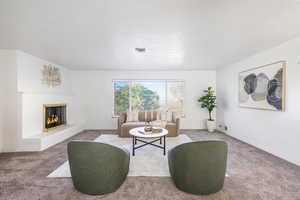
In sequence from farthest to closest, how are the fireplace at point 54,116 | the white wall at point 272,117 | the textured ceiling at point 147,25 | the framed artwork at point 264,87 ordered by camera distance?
the fireplace at point 54,116 → the framed artwork at point 264,87 → the white wall at point 272,117 → the textured ceiling at point 147,25

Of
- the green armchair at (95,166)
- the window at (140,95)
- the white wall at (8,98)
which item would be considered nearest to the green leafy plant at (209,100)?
the window at (140,95)

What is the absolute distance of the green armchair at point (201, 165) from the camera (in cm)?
171

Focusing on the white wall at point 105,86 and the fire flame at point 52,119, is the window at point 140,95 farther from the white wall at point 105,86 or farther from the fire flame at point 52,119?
the fire flame at point 52,119

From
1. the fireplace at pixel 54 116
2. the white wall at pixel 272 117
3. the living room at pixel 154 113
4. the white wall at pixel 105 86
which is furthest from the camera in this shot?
the white wall at pixel 105 86

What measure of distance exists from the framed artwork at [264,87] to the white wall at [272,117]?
110 millimetres

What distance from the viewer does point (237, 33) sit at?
7.72ft

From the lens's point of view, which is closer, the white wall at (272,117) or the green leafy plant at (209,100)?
the white wall at (272,117)

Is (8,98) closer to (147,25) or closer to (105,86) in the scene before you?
(105,86)

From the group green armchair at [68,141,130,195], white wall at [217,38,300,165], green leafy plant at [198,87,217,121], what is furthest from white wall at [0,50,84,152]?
white wall at [217,38,300,165]

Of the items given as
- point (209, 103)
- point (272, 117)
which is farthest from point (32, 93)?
point (272, 117)

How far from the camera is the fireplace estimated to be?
4.05 meters

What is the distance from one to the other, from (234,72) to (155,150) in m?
3.47

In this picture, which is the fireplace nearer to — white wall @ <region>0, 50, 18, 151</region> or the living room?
the living room

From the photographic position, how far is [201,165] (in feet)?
5.67
